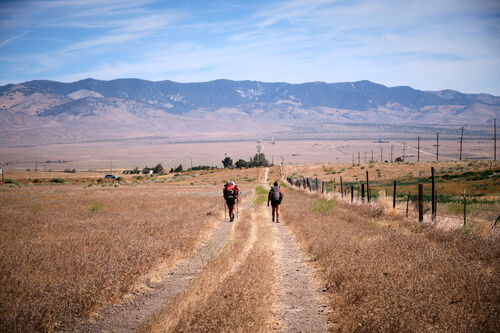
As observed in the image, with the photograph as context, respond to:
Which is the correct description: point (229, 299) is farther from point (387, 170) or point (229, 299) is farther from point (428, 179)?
point (387, 170)

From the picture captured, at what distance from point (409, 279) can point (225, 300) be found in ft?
11.3

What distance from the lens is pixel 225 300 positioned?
249 inches

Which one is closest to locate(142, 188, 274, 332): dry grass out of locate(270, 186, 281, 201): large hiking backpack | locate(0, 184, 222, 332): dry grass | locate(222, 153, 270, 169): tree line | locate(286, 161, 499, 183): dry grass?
locate(0, 184, 222, 332): dry grass

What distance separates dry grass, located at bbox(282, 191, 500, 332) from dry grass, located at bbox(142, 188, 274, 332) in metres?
1.26

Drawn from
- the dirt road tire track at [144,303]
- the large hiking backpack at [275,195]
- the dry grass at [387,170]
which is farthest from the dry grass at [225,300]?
the dry grass at [387,170]

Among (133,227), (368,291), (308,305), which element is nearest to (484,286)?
Answer: (368,291)

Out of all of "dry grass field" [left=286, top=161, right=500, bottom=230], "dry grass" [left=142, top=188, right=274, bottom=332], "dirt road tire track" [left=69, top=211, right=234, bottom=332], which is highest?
"dry grass" [left=142, top=188, right=274, bottom=332]

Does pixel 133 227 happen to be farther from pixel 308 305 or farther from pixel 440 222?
pixel 440 222

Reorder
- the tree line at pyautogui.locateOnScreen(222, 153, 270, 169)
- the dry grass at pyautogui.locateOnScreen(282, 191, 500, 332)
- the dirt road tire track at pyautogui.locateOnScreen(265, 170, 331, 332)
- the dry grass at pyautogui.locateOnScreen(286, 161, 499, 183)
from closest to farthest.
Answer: the dry grass at pyautogui.locateOnScreen(282, 191, 500, 332), the dirt road tire track at pyautogui.locateOnScreen(265, 170, 331, 332), the dry grass at pyautogui.locateOnScreen(286, 161, 499, 183), the tree line at pyautogui.locateOnScreen(222, 153, 270, 169)

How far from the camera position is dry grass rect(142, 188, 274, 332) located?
224 inches

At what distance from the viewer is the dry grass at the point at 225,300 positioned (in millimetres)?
5691

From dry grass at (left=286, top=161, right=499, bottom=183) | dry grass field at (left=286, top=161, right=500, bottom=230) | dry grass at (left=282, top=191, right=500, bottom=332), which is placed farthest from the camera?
dry grass at (left=286, top=161, right=499, bottom=183)

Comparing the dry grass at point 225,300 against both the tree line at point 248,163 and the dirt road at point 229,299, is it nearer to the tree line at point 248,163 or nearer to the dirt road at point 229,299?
the dirt road at point 229,299

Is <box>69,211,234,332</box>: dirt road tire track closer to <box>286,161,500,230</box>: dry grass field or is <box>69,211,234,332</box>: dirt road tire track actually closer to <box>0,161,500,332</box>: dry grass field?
<box>0,161,500,332</box>: dry grass field
